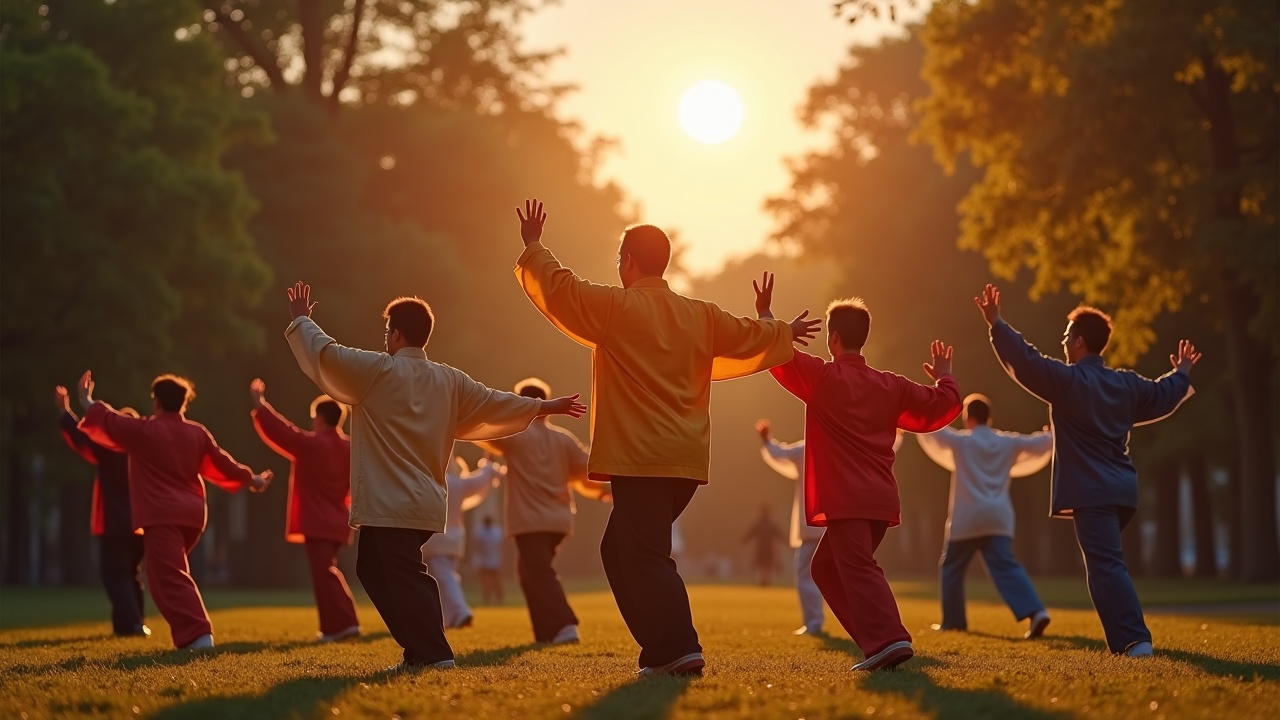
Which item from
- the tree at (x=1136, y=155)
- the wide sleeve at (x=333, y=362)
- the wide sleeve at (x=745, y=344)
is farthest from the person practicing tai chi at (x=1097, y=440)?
the tree at (x=1136, y=155)

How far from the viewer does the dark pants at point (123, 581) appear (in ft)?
49.9

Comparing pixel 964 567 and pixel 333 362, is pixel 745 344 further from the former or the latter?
pixel 964 567

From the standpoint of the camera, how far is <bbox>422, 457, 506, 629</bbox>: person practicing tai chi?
18.0 metres

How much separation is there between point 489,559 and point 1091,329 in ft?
80.6

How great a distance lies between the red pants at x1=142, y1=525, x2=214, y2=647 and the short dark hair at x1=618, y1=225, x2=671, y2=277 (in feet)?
16.6

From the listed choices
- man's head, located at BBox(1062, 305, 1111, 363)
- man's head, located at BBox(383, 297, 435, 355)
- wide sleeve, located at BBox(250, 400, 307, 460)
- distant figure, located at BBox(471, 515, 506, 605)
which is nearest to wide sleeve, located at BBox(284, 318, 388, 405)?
man's head, located at BBox(383, 297, 435, 355)

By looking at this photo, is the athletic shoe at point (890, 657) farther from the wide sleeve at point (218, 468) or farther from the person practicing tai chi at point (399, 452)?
the wide sleeve at point (218, 468)

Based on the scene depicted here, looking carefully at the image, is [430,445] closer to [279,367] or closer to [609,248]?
[279,367]

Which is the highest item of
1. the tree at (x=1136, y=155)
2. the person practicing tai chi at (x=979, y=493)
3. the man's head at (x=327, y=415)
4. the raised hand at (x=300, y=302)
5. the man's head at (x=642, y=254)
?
the tree at (x=1136, y=155)

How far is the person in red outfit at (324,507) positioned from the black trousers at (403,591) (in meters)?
5.04

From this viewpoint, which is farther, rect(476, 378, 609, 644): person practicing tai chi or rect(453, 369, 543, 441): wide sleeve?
rect(476, 378, 609, 644): person practicing tai chi

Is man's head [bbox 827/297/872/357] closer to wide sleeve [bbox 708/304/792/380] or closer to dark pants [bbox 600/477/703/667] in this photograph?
wide sleeve [bbox 708/304/792/380]

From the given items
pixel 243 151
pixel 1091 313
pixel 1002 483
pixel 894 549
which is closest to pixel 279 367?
pixel 243 151

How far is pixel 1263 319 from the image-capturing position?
1066 inches
